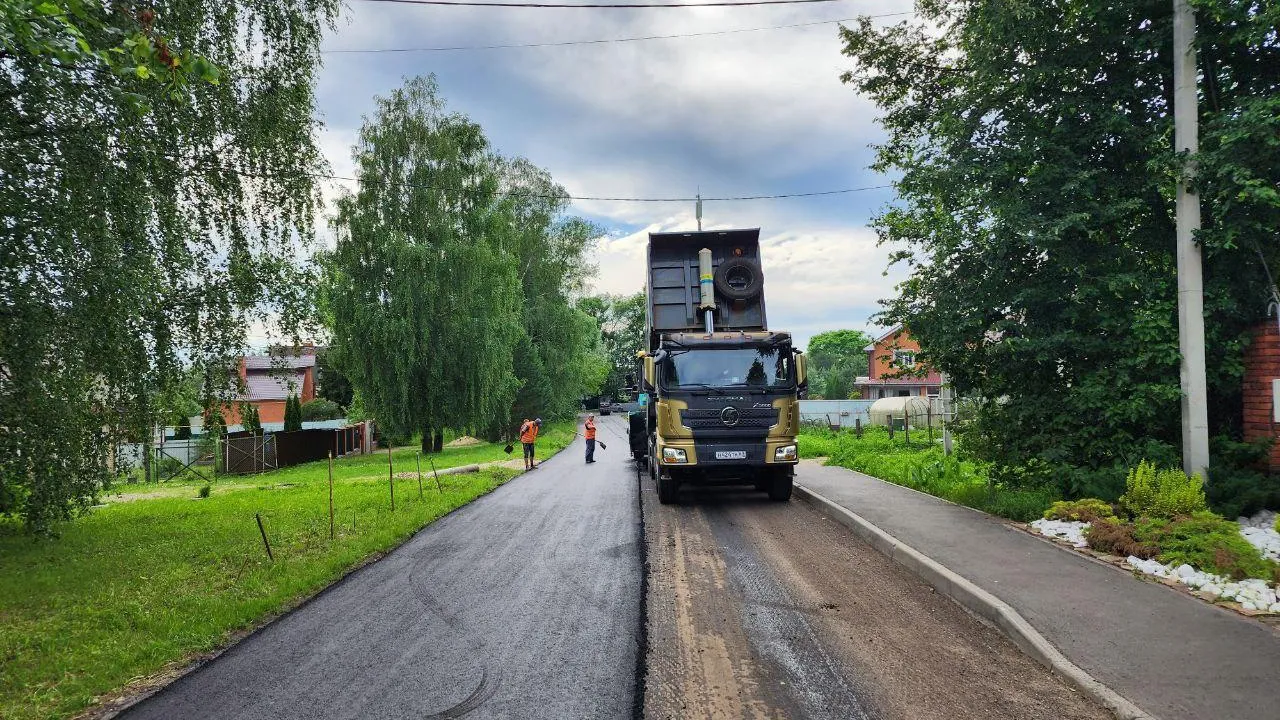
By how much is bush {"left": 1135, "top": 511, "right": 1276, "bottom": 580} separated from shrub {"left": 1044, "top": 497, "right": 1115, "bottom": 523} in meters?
0.66

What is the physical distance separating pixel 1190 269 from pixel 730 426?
6.07m

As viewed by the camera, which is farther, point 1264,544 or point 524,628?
point 1264,544

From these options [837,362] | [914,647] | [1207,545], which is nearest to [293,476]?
[914,647]

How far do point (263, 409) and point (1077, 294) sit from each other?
181 ft

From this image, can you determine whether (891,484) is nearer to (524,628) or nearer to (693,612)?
(693,612)

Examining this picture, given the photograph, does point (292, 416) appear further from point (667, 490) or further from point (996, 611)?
point (996, 611)

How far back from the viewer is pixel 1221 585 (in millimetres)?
5570

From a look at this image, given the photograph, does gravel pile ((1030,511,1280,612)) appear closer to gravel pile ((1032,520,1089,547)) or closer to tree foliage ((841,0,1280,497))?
gravel pile ((1032,520,1089,547))

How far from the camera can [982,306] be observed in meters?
9.21

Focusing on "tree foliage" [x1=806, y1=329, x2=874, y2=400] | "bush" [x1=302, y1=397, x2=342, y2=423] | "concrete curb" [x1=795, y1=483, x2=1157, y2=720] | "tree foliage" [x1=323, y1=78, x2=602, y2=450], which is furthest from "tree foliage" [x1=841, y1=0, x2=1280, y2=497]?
"tree foliage" [x1=806, y1=329, x2=874, y2=400]

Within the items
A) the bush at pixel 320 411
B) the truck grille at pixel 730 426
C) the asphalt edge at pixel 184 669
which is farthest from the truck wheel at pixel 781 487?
the bush at pixel 320 411

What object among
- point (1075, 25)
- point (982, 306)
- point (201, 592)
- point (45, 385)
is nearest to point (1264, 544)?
point (982, 306)

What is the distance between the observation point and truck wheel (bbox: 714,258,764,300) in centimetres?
1296

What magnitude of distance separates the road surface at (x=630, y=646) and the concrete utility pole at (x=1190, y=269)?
A: 3.89m
